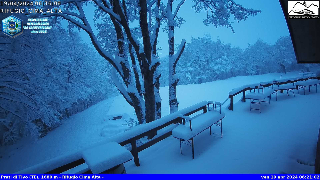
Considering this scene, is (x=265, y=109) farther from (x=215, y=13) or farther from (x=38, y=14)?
(x=38, y=14)

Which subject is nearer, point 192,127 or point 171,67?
point 192,127

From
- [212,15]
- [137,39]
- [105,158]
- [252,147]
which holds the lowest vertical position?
[252,147]

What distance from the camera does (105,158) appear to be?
2.17m

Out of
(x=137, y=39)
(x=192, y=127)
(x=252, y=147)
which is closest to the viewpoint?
(x=192, y=127)

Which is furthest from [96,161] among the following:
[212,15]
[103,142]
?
[212,15]

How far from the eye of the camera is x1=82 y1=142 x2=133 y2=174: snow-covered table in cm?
206

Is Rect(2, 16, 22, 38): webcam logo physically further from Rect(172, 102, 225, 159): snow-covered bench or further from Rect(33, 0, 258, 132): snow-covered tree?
Rect(172, 102, 225, 159): snow-covered bench

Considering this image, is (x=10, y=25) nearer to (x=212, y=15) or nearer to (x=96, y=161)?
(x=96, y=161)

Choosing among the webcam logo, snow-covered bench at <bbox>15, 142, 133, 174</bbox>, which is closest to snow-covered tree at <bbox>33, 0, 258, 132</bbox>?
the webcam logo

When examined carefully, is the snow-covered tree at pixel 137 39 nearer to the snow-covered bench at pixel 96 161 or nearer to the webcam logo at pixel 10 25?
the webcam logo at pixel 10 25

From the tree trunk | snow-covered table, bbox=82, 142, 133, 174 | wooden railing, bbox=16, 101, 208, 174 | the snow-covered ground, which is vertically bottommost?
the snow-covered ground

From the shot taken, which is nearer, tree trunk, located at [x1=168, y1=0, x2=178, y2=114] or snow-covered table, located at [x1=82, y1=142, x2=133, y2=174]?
snow-covered table, located at [x1=82, y1=142, x2=133, y2=174]

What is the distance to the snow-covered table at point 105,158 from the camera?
6.75 feet

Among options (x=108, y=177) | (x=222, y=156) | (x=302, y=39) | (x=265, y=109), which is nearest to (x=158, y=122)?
(x=222, y=156)
